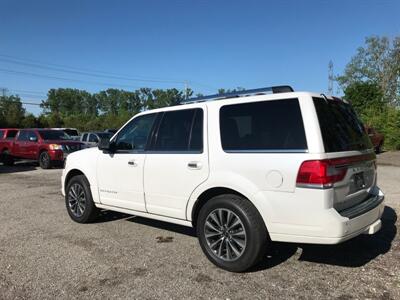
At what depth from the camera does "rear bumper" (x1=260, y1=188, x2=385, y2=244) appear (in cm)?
408

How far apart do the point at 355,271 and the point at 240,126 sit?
2.10m

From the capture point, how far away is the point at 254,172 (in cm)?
448

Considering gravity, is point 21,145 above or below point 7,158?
above

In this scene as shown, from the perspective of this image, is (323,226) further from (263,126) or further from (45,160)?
(45,160)

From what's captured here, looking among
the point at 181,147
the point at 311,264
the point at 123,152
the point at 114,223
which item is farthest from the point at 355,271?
the point at 114,223

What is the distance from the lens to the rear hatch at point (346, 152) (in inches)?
167

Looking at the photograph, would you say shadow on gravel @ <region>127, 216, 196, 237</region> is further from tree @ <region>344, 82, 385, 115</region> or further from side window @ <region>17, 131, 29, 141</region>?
tree @ <region>344, 82, 385, 115</region>

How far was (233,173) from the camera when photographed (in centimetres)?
467

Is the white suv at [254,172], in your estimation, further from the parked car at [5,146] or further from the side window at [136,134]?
the parked car at [5,146]

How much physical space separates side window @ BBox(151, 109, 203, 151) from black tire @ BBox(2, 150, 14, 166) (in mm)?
16100

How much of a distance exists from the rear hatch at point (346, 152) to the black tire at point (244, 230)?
86 centimetres

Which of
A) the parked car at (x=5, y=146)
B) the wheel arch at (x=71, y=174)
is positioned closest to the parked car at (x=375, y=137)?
the parked car at (x=5, y=146)

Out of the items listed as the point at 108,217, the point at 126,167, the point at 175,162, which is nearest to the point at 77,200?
the point at 108,217

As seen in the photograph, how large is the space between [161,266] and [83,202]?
2529 millimetres
